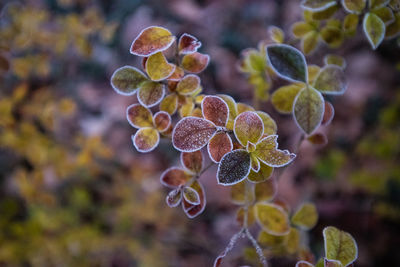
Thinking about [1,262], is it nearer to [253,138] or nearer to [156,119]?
[156,119]

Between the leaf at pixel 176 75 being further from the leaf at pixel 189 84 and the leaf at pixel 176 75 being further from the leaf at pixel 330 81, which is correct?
the leaf at pixel 330 81

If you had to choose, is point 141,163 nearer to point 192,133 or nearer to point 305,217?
point 305,217

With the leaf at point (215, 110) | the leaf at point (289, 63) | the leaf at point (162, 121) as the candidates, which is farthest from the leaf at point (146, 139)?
the leaf at point (289, 63)

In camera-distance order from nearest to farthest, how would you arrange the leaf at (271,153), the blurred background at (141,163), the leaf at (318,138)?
the leaf at (271,153)
the leaf at (318,138)
the blurred background at (141,163)

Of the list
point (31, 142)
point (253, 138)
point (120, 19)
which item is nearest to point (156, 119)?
point (253, 138)

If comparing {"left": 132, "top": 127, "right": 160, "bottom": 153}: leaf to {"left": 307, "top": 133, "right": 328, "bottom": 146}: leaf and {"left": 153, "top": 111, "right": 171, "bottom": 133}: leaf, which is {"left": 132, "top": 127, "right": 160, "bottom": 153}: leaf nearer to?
{"left": 153, "top": 111, "right": 171, "bottom": 133}: leaf

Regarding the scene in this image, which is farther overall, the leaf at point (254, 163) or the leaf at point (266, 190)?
the leaf at point (266, 190)

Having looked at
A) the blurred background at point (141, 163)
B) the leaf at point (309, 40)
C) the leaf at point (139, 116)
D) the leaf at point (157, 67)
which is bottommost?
the blurred background at point (141, 163)
